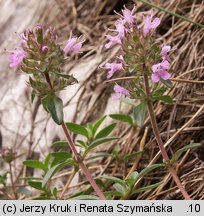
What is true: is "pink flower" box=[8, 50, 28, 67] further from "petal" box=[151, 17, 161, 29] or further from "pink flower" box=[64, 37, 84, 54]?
"petal" box=[151, 17, 161, 29]

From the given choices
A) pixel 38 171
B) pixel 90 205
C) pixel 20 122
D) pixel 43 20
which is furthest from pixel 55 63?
pixel 43 20

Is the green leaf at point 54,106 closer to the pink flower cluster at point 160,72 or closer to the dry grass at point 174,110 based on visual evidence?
the pink flower cluster at point 160,72

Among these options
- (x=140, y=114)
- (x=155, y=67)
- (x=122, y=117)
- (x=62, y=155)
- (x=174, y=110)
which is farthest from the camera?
(x=174, y=110)

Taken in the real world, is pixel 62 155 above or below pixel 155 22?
below

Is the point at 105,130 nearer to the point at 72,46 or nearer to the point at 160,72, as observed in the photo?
the point at 72,46

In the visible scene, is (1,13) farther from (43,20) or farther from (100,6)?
(100,6)

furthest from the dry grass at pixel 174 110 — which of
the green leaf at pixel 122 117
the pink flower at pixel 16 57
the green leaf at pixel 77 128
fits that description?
the pink flower at pixel 16 57

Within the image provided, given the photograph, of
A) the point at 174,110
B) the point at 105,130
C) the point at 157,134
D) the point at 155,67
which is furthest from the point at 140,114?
the point at 174,110

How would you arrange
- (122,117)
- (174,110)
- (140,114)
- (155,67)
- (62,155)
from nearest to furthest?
(155,67)
(140,114)
(62,155)
(122,117)
(174,110)

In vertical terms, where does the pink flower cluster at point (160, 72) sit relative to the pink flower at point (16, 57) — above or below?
below
